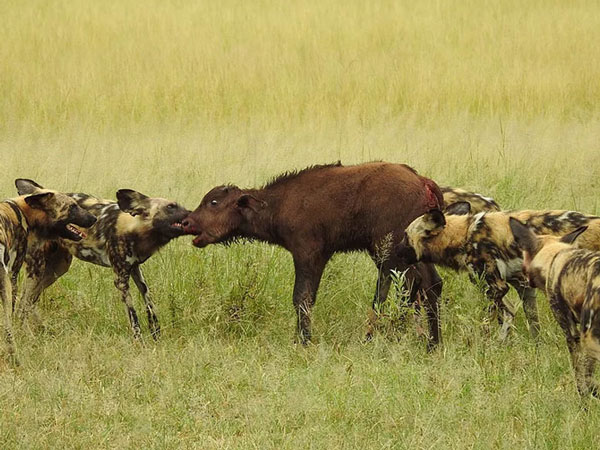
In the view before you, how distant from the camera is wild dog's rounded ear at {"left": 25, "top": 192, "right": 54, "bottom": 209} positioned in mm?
8055

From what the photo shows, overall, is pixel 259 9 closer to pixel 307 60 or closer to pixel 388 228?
pixel 307 60

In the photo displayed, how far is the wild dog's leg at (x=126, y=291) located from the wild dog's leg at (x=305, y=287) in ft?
3.91

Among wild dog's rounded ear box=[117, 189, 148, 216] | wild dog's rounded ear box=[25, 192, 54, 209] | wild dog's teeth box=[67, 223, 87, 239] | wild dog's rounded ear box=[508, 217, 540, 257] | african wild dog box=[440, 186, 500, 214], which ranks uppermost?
wild dog's rounded ear box=[508, 217, 540, 257]

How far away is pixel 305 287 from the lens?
25.2 feet

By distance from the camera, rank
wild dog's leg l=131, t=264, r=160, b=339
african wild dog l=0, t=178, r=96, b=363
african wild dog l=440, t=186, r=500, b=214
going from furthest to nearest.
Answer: african wild dog l=440, t=186, r=500, b=214 → wild dog's leg l=131, t=264, r=160, b=339 → african wild dog l=0, t=178, r=96, b=363

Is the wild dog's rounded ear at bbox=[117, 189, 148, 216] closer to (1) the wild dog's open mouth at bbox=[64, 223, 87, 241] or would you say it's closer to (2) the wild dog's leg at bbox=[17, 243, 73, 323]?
(1) the wild dog's open mouth at bbox=[64, 223, 87, 241]

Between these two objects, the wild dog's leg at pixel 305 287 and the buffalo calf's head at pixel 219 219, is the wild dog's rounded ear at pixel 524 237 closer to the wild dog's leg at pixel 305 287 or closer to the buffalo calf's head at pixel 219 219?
the wild dog's leg at pixel 305 287

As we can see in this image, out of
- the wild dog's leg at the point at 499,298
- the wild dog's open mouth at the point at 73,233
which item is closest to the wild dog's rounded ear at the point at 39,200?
the wild dog's open mouth at the point at 73,233

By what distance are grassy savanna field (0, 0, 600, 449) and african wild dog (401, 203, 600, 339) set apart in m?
0.33

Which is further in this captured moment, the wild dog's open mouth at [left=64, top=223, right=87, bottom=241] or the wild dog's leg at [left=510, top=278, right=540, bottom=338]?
the wild dog's open mouth at [left=64, top=223, right=87, bottom=241]

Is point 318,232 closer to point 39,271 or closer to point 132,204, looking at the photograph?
point 132,204

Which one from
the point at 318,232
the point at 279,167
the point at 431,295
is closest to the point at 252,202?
the point at 318,232

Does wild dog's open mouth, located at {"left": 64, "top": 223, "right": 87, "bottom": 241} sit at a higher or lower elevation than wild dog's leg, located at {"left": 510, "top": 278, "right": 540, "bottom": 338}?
higher

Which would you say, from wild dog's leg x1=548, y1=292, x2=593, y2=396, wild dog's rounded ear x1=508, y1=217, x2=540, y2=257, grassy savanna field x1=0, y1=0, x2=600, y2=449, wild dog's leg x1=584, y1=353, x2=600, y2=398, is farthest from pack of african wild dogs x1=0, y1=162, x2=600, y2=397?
wild dog's leg x1=584, y1=353, x2=600, y2=398
